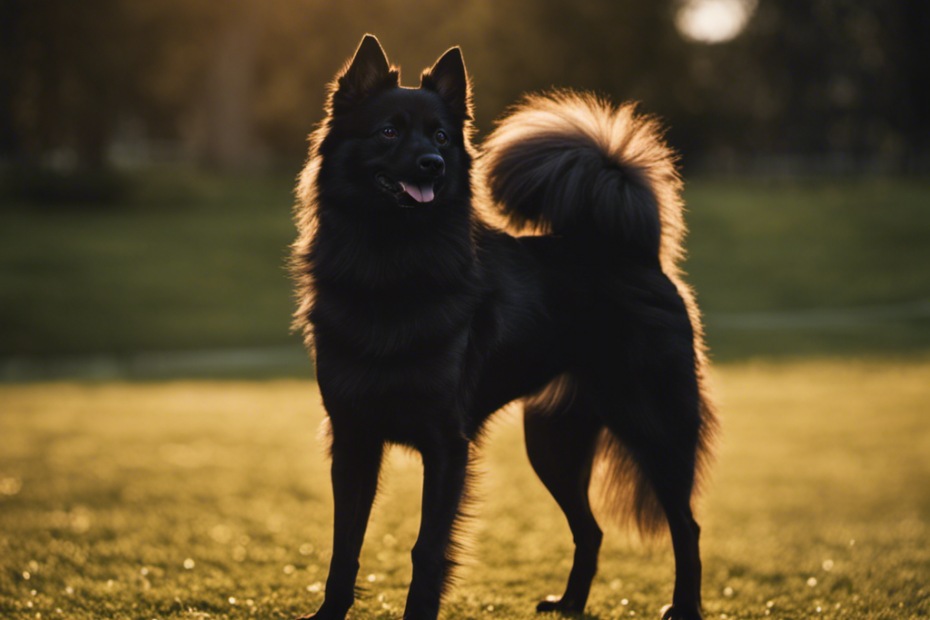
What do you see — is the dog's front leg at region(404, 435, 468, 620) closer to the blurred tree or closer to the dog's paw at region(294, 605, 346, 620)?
the dog's paw at region(294, 605, 346, 620)

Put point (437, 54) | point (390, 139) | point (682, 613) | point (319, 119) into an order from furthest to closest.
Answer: point (319, 119) → point (437, 54) → point (682, 613) → point (390, 139)

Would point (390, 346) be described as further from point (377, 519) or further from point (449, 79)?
point (377, 519)

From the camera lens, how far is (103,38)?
3238 cm

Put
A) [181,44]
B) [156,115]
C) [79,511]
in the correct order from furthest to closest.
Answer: [156,115], [181,44], [79,511]

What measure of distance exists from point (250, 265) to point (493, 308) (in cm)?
2365

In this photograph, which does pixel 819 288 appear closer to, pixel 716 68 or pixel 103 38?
pixel 716 68

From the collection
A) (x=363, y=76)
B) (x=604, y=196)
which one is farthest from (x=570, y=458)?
(x=363, y=76)

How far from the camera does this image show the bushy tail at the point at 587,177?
13.5ft

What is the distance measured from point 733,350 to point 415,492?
13093 millimetres

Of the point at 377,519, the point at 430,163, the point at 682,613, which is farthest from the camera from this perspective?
the point at 377,519

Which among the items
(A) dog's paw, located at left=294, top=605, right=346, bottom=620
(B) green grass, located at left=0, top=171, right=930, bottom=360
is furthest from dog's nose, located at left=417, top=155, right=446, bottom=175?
(B) green grass, located at left=0, top=171, right=930, bottom=360

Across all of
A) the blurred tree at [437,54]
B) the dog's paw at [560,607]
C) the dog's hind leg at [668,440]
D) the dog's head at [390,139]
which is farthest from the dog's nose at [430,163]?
the blurred tree at [437,54]

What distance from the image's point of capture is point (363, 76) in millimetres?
3439

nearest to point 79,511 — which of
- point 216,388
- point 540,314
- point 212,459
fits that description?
point 212,459
